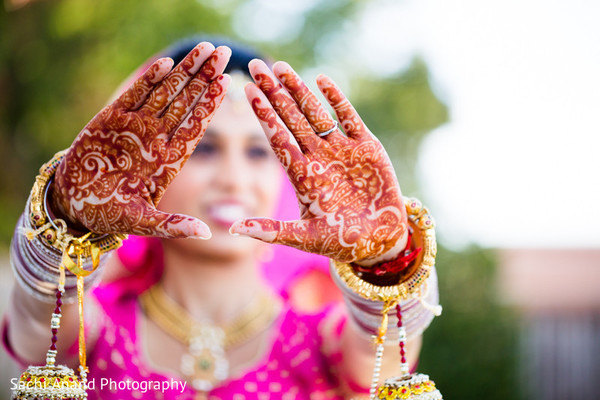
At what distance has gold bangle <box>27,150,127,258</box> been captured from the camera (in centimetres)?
115

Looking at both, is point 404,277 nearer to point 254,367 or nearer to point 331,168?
point 331,168

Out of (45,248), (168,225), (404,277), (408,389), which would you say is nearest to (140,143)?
(168,225)

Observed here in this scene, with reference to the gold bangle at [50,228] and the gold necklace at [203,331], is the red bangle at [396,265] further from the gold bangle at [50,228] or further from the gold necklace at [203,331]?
the gold necklace at [203,331]

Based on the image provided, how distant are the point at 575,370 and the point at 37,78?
6.56 m

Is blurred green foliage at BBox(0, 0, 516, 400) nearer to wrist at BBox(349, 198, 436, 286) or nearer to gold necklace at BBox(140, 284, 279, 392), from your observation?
gold necklace at BBox(140, 284, 279, 392)

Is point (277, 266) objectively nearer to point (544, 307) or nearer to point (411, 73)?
point (544, 307)

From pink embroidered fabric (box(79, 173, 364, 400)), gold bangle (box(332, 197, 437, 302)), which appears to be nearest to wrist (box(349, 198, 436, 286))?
gold bangle (box(332, 197, 437, 302))

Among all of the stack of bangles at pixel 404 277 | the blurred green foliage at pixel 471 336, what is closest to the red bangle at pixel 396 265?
the stack of bangles at pixel 404 277

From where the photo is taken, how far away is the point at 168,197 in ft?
5.62

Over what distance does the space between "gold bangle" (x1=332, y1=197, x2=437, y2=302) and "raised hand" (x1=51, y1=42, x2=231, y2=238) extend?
1.37 feet

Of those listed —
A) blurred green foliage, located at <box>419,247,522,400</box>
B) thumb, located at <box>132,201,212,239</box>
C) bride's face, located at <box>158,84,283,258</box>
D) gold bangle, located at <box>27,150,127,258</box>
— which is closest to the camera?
thumb, located at <box>132,201,212,239</box>

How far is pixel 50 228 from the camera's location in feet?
3.81

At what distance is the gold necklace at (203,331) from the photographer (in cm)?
164

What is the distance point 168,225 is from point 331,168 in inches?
13.2
